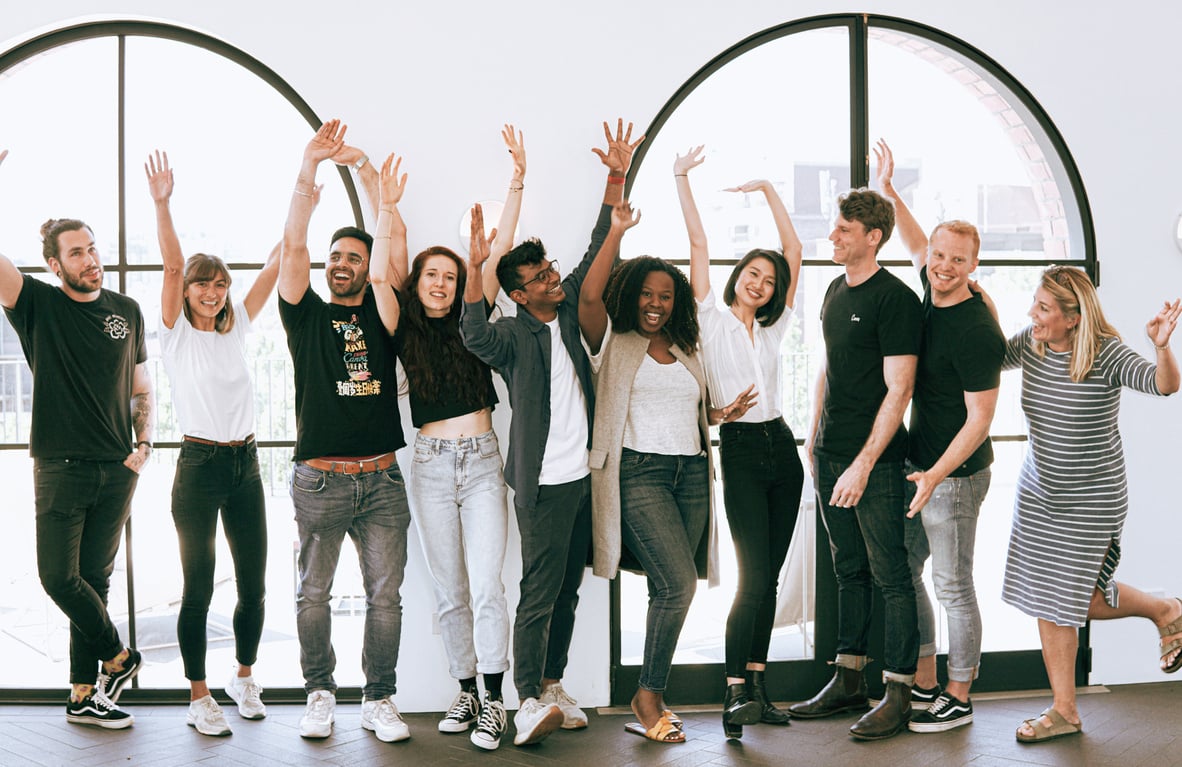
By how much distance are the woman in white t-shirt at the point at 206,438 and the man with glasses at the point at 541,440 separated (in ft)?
3.20

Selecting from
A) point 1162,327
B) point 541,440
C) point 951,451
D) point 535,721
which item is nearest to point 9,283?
point 541,440

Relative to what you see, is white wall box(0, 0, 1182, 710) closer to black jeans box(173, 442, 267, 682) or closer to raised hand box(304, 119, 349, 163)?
raised hand box(304, 119, 349, 163)

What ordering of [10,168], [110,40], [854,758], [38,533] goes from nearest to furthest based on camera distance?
[854,758] < [38,533] < [110,40] < [10,168]

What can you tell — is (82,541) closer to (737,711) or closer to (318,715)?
(318,715)

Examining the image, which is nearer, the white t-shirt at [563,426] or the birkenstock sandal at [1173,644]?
the white t-shirt at [563,426]

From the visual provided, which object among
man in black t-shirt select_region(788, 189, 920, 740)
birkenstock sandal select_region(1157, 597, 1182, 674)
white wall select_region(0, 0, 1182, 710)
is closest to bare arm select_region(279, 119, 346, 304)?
white wall select_region(0, 0, 1182, 710)

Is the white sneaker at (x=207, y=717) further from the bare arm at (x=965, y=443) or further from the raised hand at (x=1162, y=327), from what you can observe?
the raised hand at (x=1162, y=327)

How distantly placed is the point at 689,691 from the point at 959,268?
1.92 meters

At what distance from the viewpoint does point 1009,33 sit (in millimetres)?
3779

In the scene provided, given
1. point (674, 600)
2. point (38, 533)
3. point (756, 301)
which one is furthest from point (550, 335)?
point (38, 533)

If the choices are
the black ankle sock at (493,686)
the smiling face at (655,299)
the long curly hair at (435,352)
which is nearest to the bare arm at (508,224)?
the long curly hair at (435,352)

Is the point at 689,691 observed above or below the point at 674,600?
below

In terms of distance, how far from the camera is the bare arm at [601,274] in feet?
10.5

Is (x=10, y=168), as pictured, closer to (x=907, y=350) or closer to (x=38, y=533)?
(x=38, y=533)
